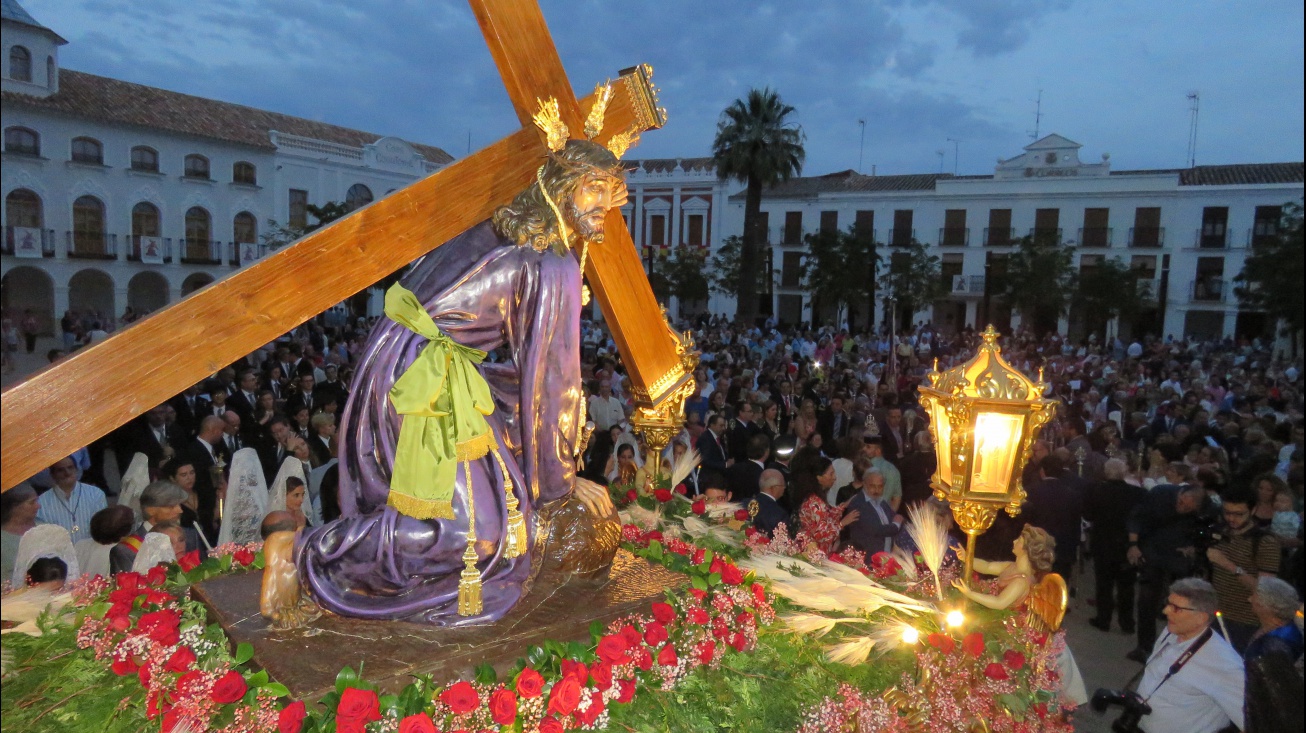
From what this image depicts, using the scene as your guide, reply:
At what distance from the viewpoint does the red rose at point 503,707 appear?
279 centimetres

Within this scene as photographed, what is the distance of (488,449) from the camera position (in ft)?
11.1

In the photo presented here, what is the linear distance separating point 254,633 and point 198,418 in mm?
6207

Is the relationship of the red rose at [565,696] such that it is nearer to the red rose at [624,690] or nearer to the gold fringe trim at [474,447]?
the red rose at [624,690]

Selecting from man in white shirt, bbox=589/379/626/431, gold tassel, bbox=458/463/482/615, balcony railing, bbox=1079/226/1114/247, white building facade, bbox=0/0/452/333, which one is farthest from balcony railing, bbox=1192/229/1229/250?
gold tassel, bbox=458/463/482/615

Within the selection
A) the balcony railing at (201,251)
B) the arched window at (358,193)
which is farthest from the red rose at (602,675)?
the arched window at (358,193)

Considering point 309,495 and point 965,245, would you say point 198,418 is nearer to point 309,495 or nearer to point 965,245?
point 309,495

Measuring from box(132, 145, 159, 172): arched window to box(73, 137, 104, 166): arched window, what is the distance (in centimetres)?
106

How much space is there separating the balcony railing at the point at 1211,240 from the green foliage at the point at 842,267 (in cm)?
1335

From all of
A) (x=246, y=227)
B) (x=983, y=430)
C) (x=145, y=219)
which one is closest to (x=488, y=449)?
(x=983, y=430)

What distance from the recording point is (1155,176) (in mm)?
34844

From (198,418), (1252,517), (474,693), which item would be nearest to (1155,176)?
(1252,517)

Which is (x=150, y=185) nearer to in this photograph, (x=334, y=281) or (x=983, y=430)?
(x=334, y=281)

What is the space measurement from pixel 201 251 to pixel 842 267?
24215 mm

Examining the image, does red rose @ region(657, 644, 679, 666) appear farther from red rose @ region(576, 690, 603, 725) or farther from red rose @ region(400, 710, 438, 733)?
red rose @ region(400, 710, 438, 733)
